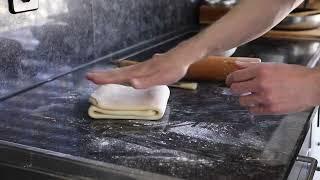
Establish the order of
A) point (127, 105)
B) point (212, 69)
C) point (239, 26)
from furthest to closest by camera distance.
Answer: point (212, 69) < point (239, 26) < point (127, 105)

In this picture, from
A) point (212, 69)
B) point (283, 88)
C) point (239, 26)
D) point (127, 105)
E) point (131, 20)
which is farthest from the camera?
point (131, 20)

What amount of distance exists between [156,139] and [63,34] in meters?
0.51

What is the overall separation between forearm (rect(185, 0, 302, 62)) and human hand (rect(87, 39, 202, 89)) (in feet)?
0.10

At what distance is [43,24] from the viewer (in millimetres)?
1003

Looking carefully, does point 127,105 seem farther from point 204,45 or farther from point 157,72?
point 204,45

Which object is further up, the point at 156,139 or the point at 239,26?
the point at 239,26

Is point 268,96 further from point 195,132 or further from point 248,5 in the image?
point 248,5

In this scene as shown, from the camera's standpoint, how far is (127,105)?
771 millimetres

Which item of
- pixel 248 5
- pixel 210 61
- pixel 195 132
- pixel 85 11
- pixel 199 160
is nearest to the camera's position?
pixel 199 160

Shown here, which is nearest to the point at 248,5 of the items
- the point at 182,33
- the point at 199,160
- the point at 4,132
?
the point at 199,160

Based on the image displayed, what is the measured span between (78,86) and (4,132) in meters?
0.30

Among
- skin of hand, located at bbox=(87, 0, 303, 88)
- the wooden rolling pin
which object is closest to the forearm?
skin of hand, located at bbox=(87, 0, 303, 88)

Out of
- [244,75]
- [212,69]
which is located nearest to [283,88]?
Result: [244,75]

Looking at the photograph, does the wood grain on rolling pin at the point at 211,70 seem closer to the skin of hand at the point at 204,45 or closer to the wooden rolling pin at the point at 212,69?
the wooden rolling pin at the point at 212,69
